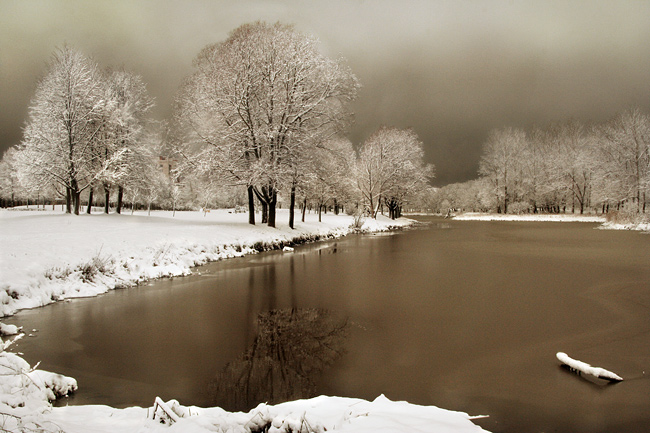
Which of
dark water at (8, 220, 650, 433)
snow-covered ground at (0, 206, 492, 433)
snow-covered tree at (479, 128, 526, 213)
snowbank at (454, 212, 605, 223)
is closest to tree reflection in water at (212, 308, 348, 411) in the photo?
dark water at (8, 220, 650, 433)

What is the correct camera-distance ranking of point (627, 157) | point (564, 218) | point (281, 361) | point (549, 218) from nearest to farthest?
1. point (281, 361)
2. point (627, 157)
3. point (564, 218)
4. point (549, 218)

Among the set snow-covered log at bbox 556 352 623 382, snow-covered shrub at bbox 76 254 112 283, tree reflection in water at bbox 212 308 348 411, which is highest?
snow-covered shrub at bbox 76 254 112 283

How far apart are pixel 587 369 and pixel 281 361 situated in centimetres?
430

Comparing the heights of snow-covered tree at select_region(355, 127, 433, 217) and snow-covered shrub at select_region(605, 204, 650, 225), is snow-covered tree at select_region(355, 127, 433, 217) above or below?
above

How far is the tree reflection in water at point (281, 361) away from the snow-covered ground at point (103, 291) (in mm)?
630

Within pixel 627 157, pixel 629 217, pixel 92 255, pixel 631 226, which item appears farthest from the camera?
pixel 627 157

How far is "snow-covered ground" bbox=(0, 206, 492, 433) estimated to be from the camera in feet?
11.3

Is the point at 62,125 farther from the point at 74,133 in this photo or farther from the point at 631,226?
the point at 631,226

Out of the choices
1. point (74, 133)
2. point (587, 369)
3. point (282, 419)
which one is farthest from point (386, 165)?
point (282, 419)

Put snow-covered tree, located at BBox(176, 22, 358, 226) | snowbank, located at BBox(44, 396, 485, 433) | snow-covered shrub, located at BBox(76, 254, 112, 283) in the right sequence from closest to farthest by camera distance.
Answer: snowbank, located at BBox(44, 396, 485, 433), snow-covered shrub, located at BBox(76, 254, 112, 283), snow-covered tree, located at BBox(176, 22, 358, 226)

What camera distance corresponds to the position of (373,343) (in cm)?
636

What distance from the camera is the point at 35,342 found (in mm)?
6355

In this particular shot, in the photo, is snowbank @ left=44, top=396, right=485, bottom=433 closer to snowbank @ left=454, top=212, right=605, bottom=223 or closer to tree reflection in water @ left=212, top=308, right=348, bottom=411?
tree reflection in water @ left=212, top=308, right=348, bottom=411

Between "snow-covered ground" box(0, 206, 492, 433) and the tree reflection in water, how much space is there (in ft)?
2.07
